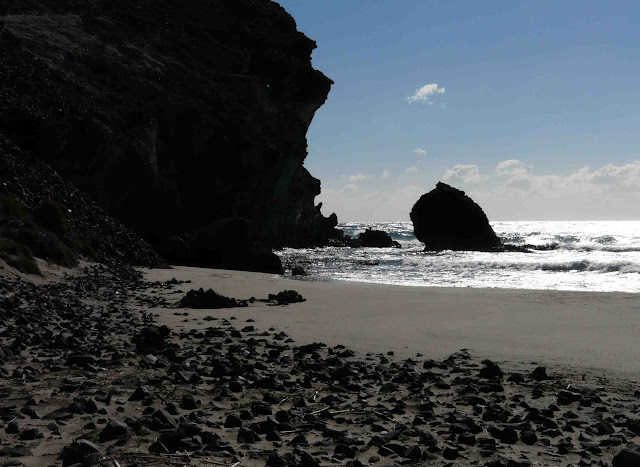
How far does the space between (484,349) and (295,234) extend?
60.5 m

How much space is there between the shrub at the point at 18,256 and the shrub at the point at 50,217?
3673mm

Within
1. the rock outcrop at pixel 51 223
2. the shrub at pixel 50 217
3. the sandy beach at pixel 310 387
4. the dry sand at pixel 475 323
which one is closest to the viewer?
the sandy beach at pixel 310 387

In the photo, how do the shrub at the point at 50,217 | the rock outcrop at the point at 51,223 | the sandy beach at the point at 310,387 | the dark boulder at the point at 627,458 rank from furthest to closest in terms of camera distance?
the shrub at the point at 50,217, the rock outcrop at the point at 51,223, the sandy beach at the point at 310,387, the dark boulder at the point at 627,458

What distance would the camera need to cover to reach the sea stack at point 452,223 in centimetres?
6912

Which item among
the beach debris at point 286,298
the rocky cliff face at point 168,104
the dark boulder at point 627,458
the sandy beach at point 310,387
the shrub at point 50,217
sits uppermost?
the rocky cliff face at point 168,104

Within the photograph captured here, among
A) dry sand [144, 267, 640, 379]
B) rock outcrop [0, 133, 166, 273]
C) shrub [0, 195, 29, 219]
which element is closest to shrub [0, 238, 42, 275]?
rock outcrop [0, 133, 166, 273]

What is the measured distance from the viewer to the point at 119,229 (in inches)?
1070

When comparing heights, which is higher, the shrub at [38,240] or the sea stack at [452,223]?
the sea stack at [452,223]

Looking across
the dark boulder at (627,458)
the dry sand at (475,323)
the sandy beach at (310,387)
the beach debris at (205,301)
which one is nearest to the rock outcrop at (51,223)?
the dry sand at (475,323)

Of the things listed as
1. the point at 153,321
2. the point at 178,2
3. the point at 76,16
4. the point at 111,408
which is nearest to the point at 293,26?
the point at 178,2

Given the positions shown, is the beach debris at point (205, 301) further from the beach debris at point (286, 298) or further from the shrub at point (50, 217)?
the shrub at point (50, 217)

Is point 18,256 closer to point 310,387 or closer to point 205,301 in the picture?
point 205,301

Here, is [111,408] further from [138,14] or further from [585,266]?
[138,14]

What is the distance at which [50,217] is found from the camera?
68.1 ft
